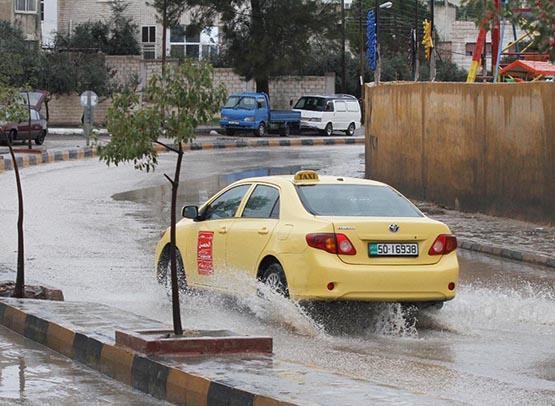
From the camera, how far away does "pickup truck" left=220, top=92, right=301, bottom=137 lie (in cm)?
5832

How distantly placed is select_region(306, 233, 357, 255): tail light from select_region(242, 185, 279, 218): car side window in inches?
35.7

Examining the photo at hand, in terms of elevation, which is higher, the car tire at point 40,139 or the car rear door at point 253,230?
the car rear door at point 253,230

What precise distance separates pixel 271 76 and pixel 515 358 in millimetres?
56630

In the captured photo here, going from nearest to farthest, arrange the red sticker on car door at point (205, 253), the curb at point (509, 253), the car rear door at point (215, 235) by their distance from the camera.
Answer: the car rear door at point (215, 235), the red sticker on car door at point (205, 253), the curb at point (509, 253)

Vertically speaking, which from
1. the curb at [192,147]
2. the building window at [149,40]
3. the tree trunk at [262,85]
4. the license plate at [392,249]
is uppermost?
the building window at [149,40]

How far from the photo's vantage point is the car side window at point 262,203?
41.9 ft

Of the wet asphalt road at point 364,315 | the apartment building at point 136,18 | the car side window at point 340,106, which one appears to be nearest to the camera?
the wet asphalt road at point 364,315

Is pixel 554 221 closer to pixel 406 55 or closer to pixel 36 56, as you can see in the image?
pixel 36 56

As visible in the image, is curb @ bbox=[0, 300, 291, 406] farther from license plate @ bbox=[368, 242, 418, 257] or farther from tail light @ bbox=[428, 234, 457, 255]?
tail light @ bbox=[428, 234, 457, 255]

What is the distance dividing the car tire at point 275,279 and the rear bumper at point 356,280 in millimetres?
146

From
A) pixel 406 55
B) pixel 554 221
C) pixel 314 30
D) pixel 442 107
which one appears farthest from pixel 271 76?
pixel 554 221

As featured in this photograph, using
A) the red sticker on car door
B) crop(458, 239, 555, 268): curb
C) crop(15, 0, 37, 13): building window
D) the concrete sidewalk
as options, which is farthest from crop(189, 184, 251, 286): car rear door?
crop(15, 0, 37, 13): building window

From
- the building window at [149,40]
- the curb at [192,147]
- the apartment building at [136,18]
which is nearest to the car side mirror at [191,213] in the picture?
the curb at [192,147]

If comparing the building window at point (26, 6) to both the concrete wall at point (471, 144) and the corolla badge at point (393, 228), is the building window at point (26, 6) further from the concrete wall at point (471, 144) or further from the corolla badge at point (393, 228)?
the corolla badge at point (393, 228)
